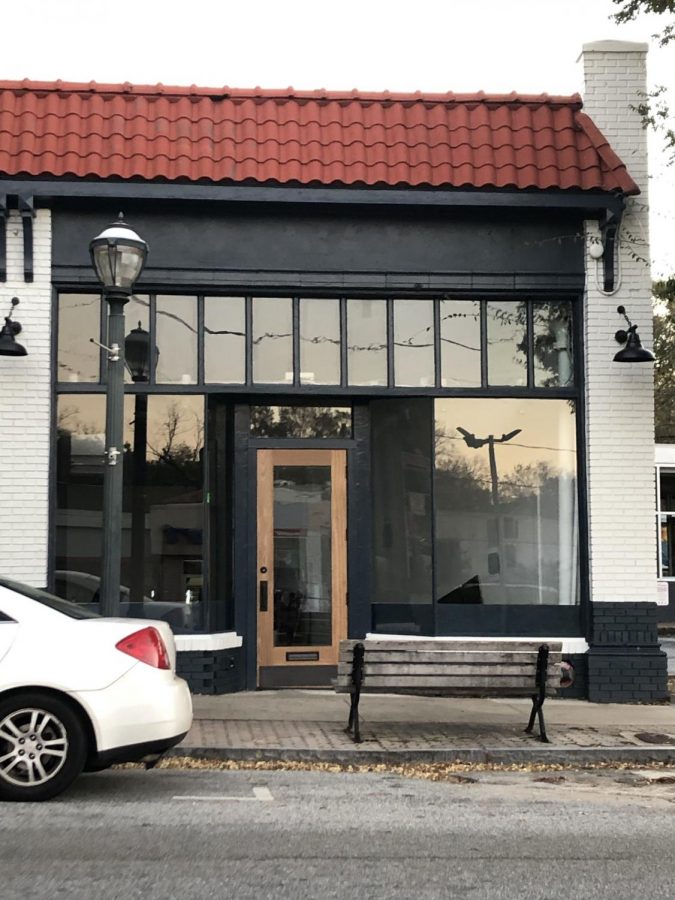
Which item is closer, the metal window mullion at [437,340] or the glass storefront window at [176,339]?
the glass storefront window at [176,339]

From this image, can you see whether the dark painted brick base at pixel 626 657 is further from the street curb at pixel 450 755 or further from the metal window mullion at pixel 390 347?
the metal window mullion at pixel 390 347

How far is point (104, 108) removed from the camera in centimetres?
1242

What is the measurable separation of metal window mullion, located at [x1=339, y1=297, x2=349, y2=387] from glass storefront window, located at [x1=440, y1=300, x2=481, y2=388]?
3.33 feet

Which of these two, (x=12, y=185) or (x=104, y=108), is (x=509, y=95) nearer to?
(x=104, y=108)

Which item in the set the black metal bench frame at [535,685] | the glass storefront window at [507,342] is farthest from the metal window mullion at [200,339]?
the black metal bench frame at [535,685]

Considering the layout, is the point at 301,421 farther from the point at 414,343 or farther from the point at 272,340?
the point at 414,343

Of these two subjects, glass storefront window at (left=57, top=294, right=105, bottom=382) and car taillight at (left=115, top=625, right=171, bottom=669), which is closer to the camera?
car taillight at (left=115, top=625, right=171, bottom=669)

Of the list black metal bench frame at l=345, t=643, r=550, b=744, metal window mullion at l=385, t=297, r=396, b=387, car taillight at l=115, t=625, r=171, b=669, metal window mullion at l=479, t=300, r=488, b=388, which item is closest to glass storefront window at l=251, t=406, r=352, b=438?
metal window mullion at l=385, t=297, r=396, b=387

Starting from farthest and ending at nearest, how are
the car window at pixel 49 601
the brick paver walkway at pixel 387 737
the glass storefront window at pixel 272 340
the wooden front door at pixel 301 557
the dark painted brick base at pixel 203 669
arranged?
the wooden front door at pixel 301 557 < the glass storefront window at pixel 272 340 < the dark painted brick base at pixel 203 669 < the brick paver walkway at pixel 387 737 < the car window at pixel 49 601

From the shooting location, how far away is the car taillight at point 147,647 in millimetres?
7156

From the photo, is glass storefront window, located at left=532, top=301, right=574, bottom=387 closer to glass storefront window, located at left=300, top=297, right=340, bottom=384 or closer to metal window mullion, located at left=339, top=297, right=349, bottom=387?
metal window mullion, located at left=339, top=297, right=349, bottom=387

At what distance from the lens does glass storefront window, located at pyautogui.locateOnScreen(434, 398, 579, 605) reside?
40.4 ft

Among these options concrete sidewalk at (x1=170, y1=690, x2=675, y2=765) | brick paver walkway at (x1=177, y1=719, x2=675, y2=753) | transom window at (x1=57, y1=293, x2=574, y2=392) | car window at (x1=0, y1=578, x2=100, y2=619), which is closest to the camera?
car window at (x1=0, y1=578, x2=100, y2=619)

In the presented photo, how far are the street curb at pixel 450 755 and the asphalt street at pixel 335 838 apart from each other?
1.65ft
